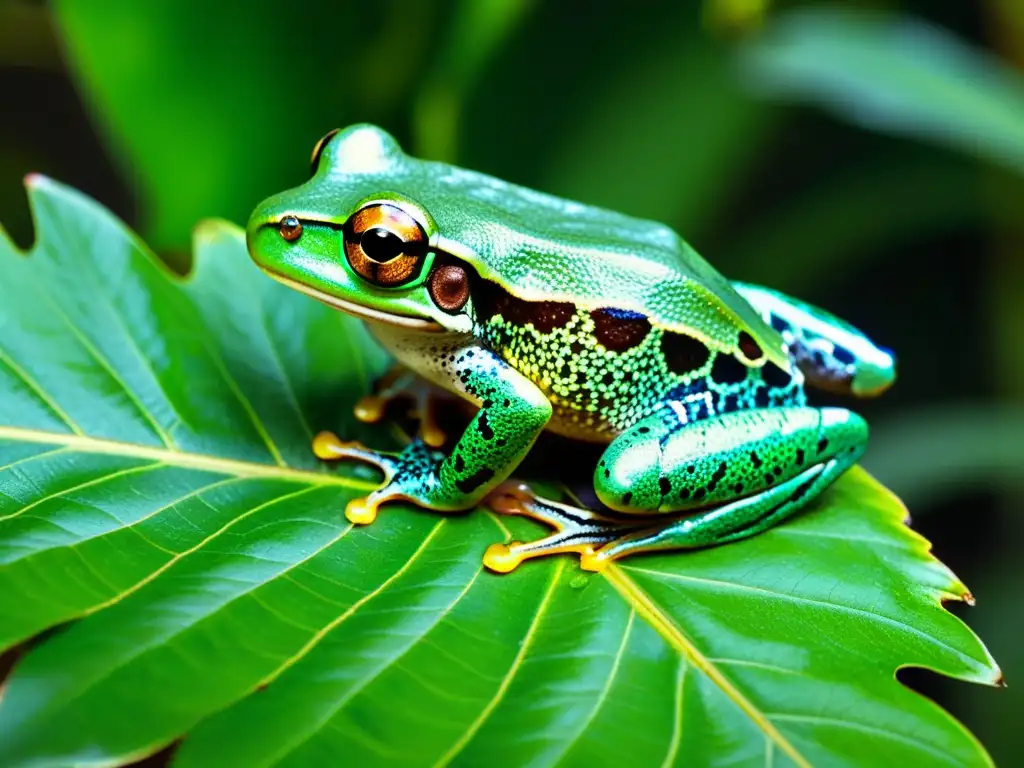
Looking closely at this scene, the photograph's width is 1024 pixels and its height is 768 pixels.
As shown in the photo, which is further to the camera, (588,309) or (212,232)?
(212,232)

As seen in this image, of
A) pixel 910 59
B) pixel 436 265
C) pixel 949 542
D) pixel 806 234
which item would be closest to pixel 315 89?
pixel 436 265

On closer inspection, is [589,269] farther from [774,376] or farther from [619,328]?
[774,376]

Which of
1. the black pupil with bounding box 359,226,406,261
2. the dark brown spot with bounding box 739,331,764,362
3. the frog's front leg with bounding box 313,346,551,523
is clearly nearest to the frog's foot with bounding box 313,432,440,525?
the frog's front leg with bounding box 313,346,551,523

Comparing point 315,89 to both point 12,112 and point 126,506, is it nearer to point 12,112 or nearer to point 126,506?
point 126,506

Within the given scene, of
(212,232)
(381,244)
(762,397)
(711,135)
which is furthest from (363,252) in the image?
(711,135)

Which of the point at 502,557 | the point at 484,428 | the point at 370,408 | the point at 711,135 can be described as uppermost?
the point at 711,135

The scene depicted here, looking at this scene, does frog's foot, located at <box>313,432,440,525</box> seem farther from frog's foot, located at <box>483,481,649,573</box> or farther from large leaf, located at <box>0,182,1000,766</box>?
frog's foot, located at <box>483,481,649,573</box>

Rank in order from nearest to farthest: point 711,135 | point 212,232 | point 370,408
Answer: point 370,408, point 212,232, point 711,135

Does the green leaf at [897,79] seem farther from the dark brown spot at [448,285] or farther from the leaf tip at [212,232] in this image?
the leaf tip at [212,232]
